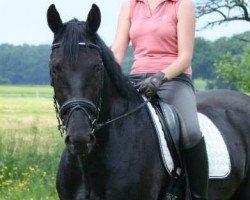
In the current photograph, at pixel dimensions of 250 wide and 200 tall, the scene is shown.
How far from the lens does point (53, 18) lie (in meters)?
3.84

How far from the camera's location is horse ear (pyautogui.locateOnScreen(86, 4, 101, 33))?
3857 millimetres

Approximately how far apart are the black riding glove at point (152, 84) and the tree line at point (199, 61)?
28.5 meters

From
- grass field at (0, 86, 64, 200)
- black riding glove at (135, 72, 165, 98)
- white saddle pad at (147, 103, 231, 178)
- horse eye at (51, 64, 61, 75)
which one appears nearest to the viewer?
horse eye at (51, 64, 61, 75)

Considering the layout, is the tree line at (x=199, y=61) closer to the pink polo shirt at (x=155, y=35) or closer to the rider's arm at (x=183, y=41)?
the pink polo shirt at (x=155, y=35)

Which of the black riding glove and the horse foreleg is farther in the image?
the black riding glove

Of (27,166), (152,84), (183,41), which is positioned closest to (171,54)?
(183,41)

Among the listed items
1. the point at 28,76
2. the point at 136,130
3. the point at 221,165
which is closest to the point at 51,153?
the point at 221,165

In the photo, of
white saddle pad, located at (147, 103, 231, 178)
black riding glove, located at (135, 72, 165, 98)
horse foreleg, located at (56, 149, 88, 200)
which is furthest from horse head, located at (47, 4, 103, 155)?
white saddle pad, located at (147, 103, 231, 178)

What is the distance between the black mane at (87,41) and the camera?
12.0 ft

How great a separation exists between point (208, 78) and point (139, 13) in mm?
58217

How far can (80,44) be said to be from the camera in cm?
373

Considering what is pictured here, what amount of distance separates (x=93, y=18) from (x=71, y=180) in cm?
118

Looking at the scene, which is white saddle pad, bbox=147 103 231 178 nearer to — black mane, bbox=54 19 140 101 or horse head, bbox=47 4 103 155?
black mane, bbox=54 19 140 101

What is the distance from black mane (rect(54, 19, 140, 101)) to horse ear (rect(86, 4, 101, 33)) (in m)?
0.04
